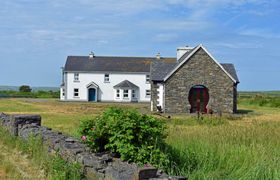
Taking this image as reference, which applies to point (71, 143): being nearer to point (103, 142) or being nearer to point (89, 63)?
point (103, 142)

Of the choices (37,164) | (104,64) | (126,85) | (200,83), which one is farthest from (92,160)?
(104,64)

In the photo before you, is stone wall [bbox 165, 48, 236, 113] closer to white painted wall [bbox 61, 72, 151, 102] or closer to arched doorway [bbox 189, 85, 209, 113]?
arched doorway [bbox 189, 85, 209, 113]

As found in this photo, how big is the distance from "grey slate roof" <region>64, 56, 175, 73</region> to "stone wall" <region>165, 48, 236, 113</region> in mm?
25025

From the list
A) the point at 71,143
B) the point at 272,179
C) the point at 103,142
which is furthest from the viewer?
the point at 71,143

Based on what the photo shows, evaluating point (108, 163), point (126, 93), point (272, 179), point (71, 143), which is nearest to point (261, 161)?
point (272, 179)

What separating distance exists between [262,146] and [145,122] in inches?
129

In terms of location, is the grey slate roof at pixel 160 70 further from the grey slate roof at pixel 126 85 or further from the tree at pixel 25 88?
the tree at pixel 25 88

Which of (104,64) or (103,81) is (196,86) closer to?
(103,81)

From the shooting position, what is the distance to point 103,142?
8.70m

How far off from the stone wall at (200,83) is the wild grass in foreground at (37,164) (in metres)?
25.4

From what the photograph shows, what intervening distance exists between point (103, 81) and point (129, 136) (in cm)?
5550

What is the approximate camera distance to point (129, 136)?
7.92m

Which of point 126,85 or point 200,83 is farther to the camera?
point 126,85

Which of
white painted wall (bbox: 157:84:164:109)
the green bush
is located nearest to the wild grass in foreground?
the green bush
